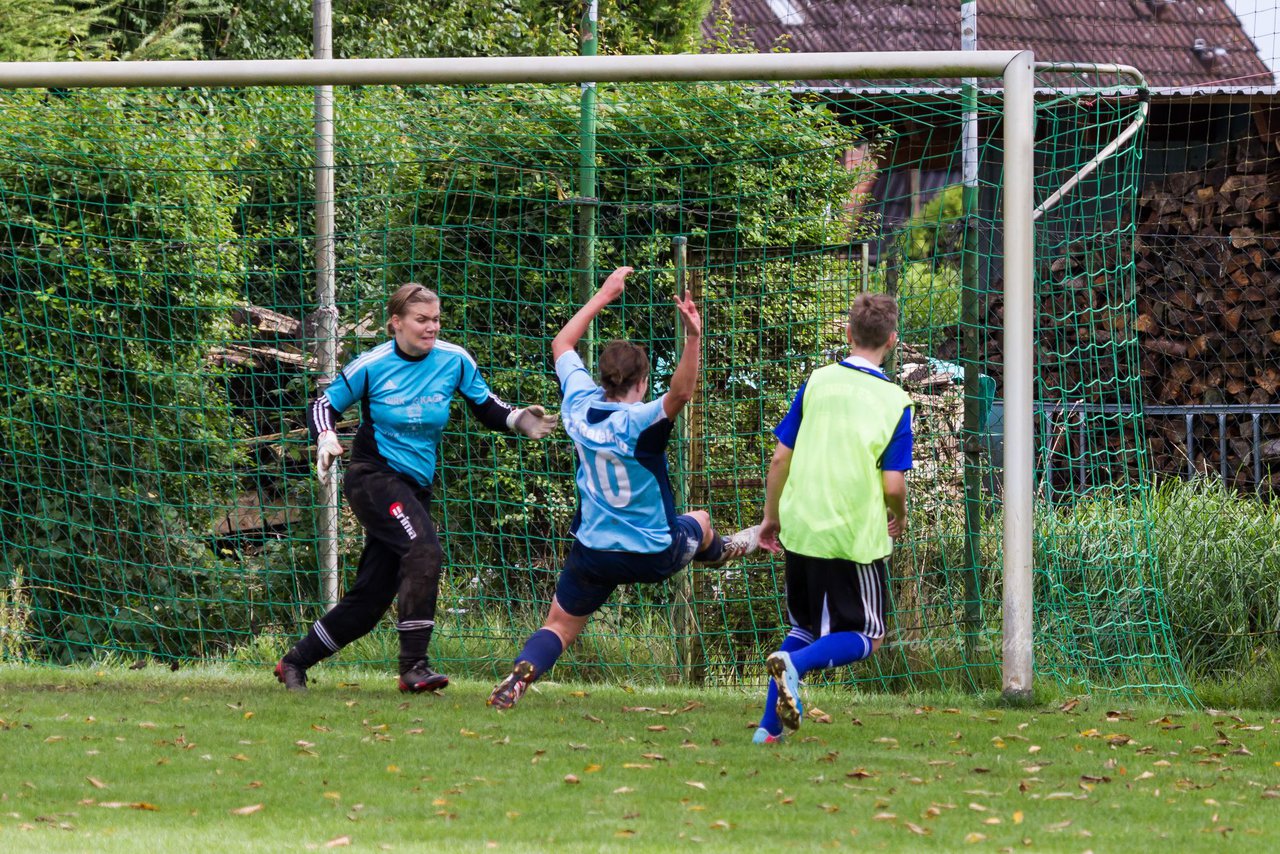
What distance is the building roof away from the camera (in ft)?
66.7

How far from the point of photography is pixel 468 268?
27.2 ft

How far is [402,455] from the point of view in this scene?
19.7 feet

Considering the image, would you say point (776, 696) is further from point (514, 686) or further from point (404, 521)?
point (404, 521)

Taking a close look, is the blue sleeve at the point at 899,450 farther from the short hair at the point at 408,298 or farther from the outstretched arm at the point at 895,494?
the short hair at the point at 408,298

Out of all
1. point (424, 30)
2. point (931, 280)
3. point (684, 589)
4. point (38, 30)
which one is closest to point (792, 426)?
point (931, 280)

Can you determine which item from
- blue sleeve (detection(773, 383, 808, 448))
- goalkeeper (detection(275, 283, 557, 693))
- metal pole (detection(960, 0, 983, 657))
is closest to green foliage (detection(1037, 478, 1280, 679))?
metal pole (detection(960, 0, 983, 657))

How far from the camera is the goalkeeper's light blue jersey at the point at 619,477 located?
545cm

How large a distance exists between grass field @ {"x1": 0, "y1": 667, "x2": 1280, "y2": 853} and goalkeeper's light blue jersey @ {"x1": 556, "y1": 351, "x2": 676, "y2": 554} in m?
0.69

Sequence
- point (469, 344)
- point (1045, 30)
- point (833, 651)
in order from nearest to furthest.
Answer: point (833, 651), point (469, 344), point (1045, 30)

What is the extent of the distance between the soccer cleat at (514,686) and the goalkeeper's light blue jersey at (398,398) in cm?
98

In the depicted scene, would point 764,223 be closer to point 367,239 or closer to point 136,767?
point 367,239

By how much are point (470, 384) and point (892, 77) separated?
220 cm

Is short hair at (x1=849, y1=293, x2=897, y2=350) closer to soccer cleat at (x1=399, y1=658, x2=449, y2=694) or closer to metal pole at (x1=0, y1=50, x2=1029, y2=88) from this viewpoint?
metal pole at (x1=0, y1=50, x2=1029, y2=88)

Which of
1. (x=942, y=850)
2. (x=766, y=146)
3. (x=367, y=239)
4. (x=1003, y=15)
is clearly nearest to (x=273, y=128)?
(x=367, y=239)
